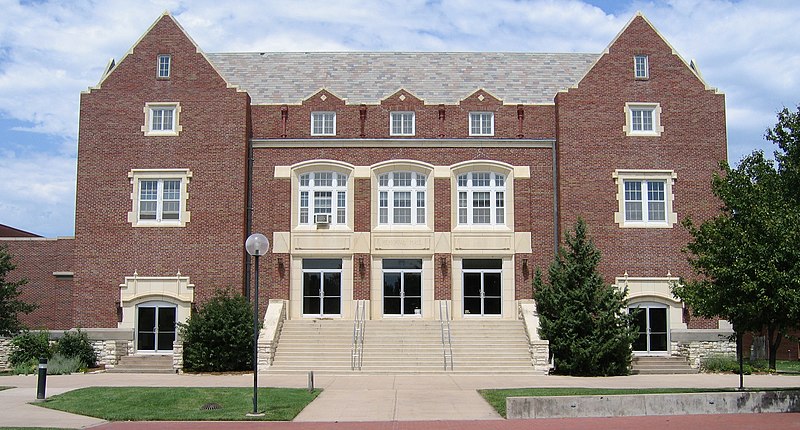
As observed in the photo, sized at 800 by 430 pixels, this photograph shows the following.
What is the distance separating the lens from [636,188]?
33.0 metres

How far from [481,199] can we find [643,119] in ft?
22.9

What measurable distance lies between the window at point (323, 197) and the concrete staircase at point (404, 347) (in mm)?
4172

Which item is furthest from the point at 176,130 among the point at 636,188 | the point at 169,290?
the point at 636,188

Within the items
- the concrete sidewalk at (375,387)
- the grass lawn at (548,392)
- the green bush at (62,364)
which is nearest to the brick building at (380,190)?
the green bush at (62,364)

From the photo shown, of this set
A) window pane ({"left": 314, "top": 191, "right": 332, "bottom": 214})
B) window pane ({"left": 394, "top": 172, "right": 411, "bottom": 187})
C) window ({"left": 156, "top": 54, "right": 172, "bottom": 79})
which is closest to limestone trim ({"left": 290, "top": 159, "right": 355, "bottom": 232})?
window pane ({"left": 314, "top": 191, "right": 332, "bottom": 214})

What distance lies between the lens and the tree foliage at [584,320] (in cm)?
2798

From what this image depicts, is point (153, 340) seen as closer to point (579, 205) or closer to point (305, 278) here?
point (305, 278)

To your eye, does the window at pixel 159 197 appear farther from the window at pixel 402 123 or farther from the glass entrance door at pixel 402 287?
the window at pixel 402 123

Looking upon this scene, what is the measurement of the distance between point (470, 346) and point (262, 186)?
10.2m

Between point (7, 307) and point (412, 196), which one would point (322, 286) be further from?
point (7, 307)

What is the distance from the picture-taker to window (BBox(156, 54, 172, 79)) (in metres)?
33.5

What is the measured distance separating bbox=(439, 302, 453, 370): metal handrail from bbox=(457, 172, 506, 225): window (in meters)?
3.46

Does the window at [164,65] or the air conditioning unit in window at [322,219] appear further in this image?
the window at [164,65]

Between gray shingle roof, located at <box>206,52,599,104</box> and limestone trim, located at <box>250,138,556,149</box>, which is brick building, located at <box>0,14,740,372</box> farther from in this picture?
gray shingle roof, located at <box>206,52,599,104</box>
